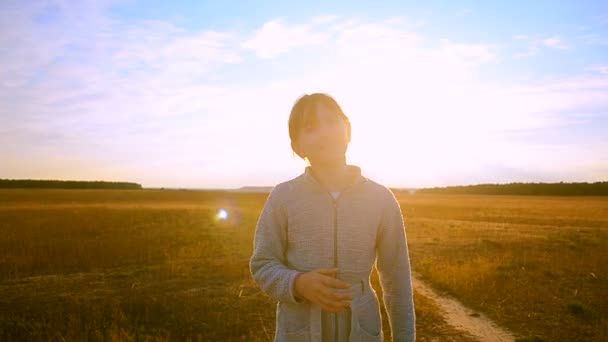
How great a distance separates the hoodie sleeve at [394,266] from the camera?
7.77 feet

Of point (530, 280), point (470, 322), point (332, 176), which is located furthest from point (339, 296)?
point (530, 280)

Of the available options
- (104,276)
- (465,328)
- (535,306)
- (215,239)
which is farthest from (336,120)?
(215,239)

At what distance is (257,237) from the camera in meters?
2.37

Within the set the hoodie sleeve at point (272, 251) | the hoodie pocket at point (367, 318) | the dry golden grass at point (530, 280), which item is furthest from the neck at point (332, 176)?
the dry golden grass at point (530, 280)

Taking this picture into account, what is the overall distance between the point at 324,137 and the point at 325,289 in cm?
76

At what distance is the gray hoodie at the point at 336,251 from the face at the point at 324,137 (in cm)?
11

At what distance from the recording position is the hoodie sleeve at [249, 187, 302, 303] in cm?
217

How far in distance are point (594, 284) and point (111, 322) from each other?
12.2m

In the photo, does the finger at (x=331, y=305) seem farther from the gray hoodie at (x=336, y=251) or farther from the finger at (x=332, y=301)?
the gray hoodie at (x=336, y=251)

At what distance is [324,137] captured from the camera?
2.34 m

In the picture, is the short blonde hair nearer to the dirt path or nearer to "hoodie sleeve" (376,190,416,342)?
"hoodie sleeve" (376,190,416,342)

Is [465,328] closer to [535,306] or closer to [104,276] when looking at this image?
[535,306]

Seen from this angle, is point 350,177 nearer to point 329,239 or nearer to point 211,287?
point 329,239

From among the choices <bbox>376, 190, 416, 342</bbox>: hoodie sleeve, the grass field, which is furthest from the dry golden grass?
<bbox>376, 190, 416, 342</bbox>: hoodie sleeve
